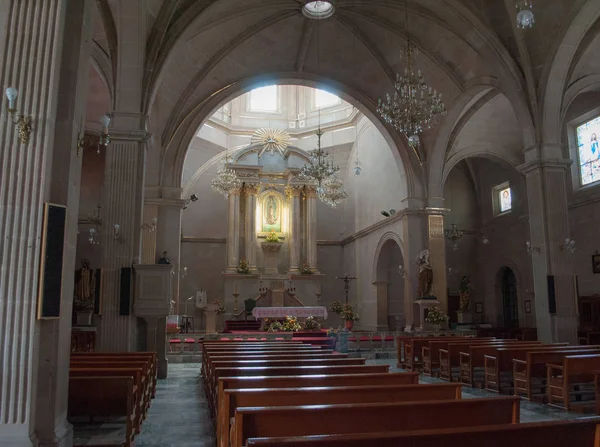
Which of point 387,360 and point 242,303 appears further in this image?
point 242,303

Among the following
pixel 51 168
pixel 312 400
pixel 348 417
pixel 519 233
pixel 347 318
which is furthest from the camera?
pixel 519 233

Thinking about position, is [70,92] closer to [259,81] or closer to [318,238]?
[259,81]

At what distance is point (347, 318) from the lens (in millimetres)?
16625

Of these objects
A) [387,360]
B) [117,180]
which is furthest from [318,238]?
[117,180]

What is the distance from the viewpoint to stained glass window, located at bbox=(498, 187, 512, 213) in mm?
21795

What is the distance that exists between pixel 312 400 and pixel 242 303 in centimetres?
1840

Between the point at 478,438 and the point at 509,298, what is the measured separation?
68.5 feet

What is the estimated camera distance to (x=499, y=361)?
8883 millimetres

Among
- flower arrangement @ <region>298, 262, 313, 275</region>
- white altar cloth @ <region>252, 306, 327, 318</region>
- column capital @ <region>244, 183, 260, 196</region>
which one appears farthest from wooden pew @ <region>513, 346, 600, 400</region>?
column capital @ <region>244, 183, 260, 196</region>

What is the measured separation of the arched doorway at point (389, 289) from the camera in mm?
21156

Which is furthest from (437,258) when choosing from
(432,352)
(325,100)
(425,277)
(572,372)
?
(325,100)

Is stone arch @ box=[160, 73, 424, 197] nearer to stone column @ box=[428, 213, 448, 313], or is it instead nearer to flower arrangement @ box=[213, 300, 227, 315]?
stone column @ box=[428, 213, 448, 313]

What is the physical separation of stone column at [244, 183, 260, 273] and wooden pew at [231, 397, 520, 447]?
19518 mm

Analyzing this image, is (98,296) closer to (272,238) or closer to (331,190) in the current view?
(331,190)
